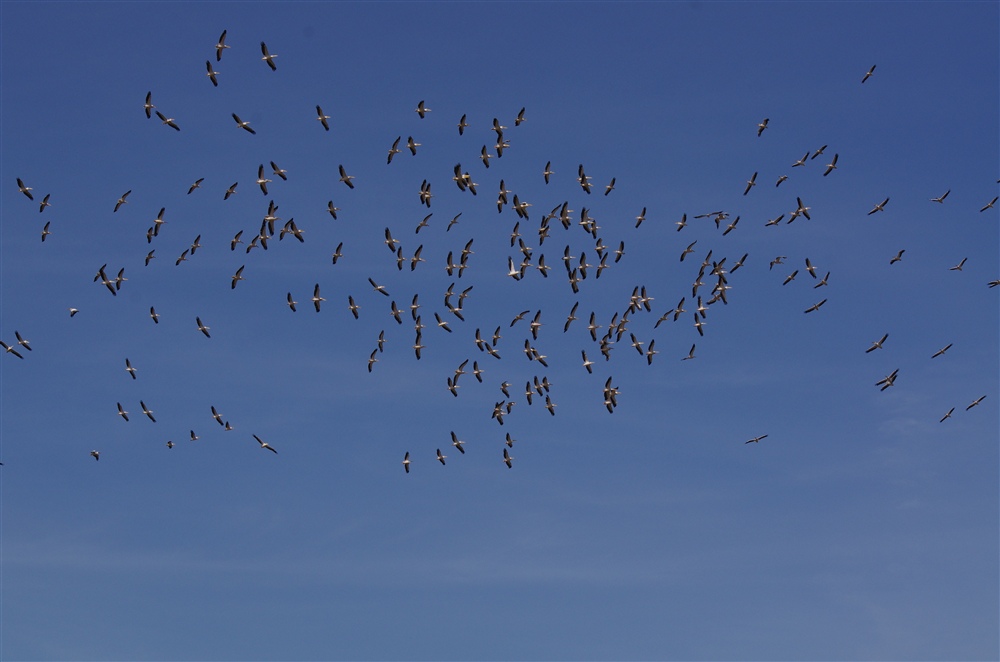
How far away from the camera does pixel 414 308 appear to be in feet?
428

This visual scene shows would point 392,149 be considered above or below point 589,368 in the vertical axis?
above

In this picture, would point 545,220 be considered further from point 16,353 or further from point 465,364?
point 16,353

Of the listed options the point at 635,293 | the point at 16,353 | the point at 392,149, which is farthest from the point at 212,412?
the point at 635,293

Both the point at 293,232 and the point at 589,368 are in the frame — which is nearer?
the point at 293,232

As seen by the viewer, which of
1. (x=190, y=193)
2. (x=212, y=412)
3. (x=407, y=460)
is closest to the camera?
(x=190, y=193)

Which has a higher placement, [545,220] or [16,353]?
[545,220]

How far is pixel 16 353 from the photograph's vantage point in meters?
125

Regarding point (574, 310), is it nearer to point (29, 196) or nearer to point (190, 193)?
point (190, 193)

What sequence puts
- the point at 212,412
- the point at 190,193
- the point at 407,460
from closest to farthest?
the point at 190,193 → the point at 212,412 → the point at 407,460

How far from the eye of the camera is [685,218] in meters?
135

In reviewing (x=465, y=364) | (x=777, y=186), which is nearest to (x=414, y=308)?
(x=465, y=364)

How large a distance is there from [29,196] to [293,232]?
64.2ft

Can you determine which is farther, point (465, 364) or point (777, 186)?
point (465, 364)

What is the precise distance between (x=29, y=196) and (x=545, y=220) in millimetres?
38694
